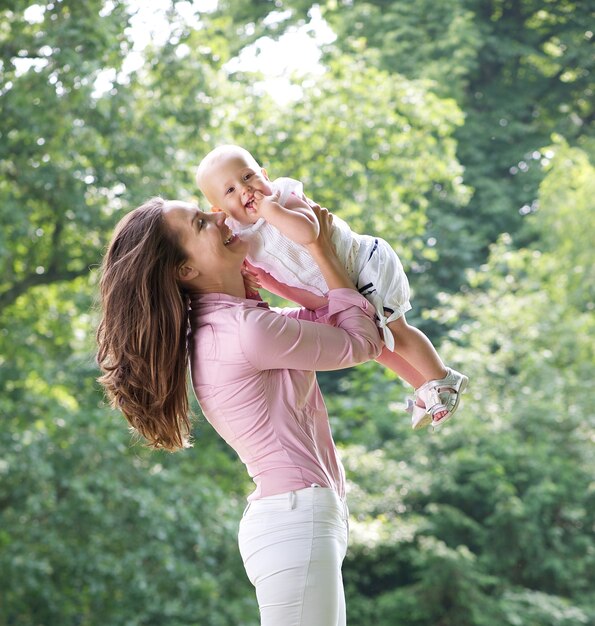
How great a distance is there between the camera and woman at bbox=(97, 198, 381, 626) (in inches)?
58.2

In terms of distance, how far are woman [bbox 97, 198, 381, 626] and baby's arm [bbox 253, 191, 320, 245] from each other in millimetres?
30

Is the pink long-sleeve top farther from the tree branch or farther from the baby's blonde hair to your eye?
the tree branch

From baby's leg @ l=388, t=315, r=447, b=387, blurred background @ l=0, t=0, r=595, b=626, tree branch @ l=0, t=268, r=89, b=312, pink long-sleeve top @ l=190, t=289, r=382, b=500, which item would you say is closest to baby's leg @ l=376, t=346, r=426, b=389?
baby's leg @ l=388, t=315, r=447, b=387

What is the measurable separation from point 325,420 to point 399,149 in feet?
18.4

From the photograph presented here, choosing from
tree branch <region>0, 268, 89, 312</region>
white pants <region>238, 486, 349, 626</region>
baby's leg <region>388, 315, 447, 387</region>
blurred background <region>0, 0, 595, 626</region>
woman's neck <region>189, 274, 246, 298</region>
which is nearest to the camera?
white pants <region>238, 486, 349, 626</region>

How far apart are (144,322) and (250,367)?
0.16m

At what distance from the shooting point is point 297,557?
1468mm

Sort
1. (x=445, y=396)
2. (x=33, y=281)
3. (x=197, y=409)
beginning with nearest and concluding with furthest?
(x=445, y=396) < (x=197, y=409) < (x=33, y=281)

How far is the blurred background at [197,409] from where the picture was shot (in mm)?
5285

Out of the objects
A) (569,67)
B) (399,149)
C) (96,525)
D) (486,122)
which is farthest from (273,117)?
(569,67)

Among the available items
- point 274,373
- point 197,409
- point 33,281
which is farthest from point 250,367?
point 33,281

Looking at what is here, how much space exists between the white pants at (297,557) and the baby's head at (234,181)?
43cm

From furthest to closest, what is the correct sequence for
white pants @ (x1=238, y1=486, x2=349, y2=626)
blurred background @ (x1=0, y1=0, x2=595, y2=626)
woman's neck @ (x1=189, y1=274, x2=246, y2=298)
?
blurred background @ (x1=0, y1=0, x2=595, y2=626) → woman's neck @ (x1=189, y1=274, x2=246, y2=298) → white pants @ (x1=238, y1=486, x2=349, y2=626)

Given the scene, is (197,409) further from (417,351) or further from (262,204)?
(262,204)
